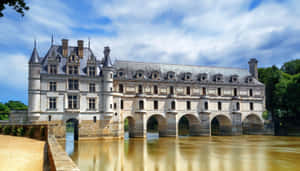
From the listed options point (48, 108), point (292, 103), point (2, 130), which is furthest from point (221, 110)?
point (2, 130)

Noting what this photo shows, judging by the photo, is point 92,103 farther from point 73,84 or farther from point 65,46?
point 65,46

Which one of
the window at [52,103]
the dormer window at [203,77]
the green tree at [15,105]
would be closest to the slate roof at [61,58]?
the window at [52,103]

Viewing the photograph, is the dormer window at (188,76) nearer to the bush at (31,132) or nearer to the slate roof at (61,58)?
the slate roof at (61,58)

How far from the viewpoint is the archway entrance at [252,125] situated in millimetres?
45219

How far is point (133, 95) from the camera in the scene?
38438 mm

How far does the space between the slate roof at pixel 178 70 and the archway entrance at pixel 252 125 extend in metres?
6.27

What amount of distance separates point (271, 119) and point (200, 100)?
1383 centimetres

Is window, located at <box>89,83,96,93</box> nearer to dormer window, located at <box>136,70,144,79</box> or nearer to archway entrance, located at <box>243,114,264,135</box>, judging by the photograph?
dormer window, located at <box>136,70,144,79</box>

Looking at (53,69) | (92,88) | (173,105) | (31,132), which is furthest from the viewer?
(173,105)

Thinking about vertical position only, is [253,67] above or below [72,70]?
above

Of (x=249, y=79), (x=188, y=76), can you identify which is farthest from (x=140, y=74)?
(x=249, y=79)

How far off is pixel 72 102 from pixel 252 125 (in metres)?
30.6

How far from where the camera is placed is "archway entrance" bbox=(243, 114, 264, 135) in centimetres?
4522

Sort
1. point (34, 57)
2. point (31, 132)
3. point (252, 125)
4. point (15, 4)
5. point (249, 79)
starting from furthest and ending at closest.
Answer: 1. point (249, 79)
2. point (252, 125)
3. point (34, 57)
4. point (31, 132)
5. point (15, 4)
